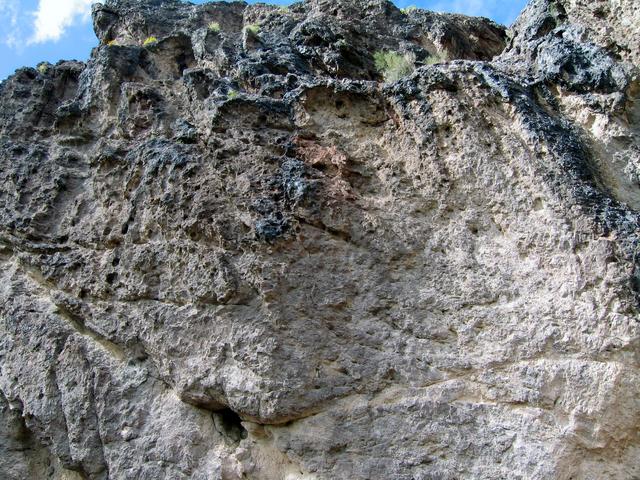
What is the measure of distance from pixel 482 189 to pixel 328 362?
2263 millimetres

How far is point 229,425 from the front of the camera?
252 inches

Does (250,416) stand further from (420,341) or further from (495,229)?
(495,229)

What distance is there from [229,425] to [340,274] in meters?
1.84

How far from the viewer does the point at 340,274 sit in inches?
249

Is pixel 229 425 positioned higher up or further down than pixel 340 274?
further down

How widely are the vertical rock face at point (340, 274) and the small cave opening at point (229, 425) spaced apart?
2 centimetres

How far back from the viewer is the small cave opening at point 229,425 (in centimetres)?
632

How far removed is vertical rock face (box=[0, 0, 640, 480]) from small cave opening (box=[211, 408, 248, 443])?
0.02 metres

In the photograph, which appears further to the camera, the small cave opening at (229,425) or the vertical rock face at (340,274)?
the small cave opening at (229,425)

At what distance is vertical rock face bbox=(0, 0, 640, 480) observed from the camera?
562 centimetres

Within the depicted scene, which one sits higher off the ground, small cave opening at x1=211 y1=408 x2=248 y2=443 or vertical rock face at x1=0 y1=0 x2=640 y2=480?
vertical rock face at x1=0 y1=0 x2=640 y2=480

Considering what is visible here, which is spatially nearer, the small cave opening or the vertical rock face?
the vertical rock face

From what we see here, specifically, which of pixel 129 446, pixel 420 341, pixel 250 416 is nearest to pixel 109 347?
pixel 129 446

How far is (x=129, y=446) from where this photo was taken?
6.48 meters
